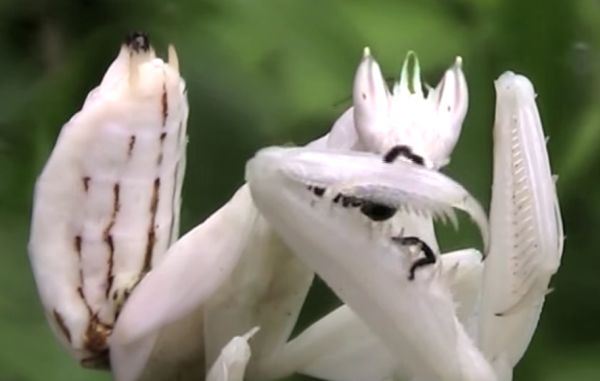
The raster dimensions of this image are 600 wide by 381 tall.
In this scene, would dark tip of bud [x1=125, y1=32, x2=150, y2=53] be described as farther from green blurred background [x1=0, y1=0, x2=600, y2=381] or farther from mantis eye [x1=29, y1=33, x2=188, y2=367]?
green blurred background [x1=0, y1=0, x2=600, y2=381]

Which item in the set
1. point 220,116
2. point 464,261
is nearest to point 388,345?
point 464,261

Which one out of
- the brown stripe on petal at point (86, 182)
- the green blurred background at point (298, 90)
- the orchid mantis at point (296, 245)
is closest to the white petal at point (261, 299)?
the orchid mantis at point (296, 245)

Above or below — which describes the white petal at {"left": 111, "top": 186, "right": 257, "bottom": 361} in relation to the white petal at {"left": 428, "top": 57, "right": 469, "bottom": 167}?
below

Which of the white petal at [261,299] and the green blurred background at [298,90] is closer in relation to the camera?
the white petal at [261,299]

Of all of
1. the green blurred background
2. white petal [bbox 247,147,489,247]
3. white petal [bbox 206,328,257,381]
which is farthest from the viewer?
the green blurred background

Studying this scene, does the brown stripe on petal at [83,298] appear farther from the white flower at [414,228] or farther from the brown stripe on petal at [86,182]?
the white flower at [414,228]

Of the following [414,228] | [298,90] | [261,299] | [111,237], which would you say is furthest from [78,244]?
[298,90]

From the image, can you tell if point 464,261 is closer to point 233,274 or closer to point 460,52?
point 233,274

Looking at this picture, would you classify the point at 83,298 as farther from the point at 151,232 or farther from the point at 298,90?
the point at 298,90

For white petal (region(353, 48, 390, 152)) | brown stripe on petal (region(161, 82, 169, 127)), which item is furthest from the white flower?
brown stripe on petal (region(161, 82, 169, 127))
